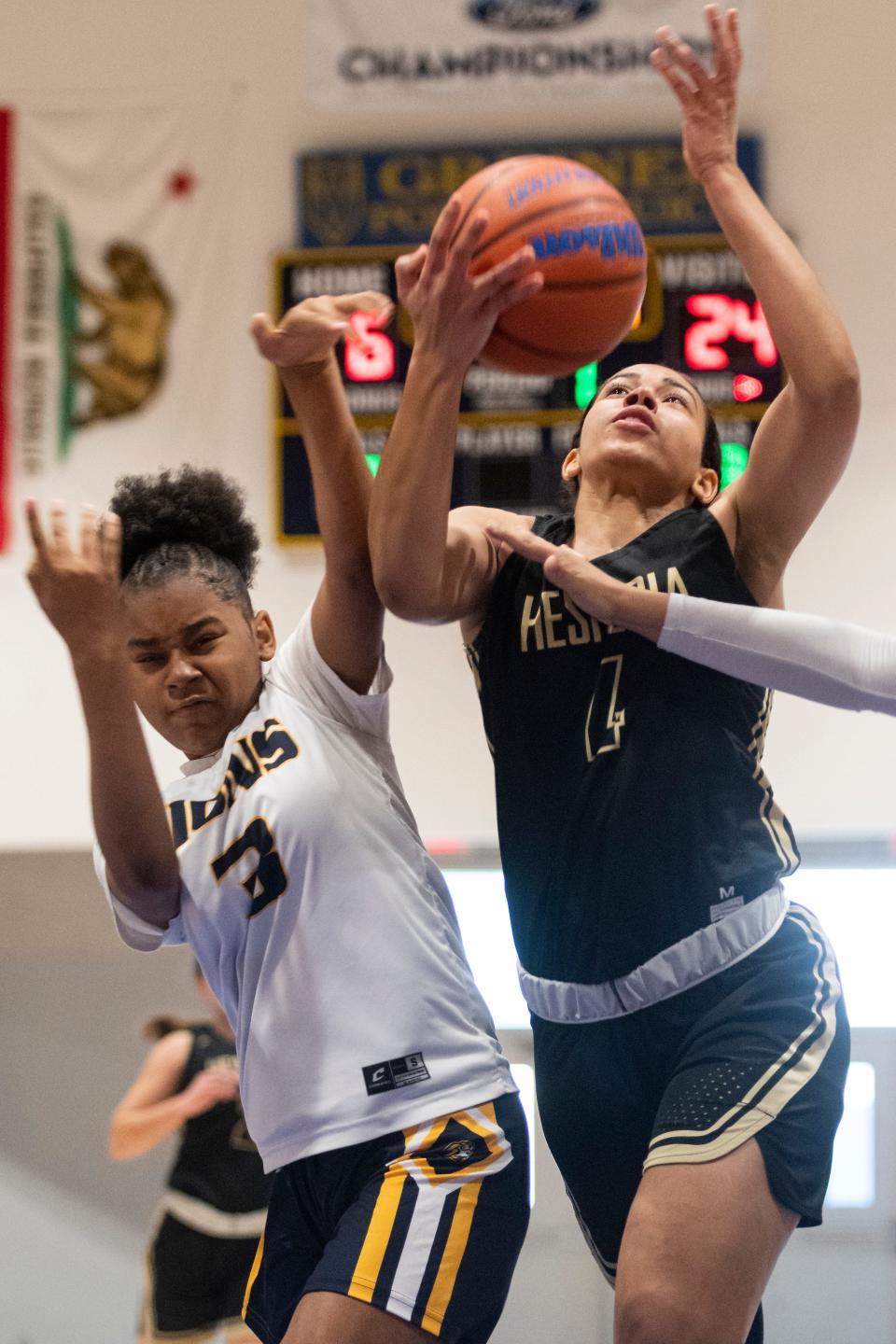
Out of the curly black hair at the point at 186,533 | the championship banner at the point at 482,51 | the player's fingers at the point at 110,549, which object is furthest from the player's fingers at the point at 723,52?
the championship banner at the point at 482,51

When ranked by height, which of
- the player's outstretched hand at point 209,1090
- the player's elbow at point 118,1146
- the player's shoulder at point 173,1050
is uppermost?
the player's shoulder at point 173,1050

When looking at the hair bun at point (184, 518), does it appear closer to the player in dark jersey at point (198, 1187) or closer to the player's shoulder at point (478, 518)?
the player's shoulder at point (478, 518)

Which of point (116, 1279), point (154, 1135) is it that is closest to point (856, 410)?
point (154, 1135)

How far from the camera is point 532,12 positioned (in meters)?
6.47

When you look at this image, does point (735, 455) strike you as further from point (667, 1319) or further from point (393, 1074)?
point (667, 1319)

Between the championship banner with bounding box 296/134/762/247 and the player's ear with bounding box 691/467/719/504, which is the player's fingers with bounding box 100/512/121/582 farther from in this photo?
the championship banner with bounding box 296/134/762/247

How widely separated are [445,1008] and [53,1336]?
3533 millimetres

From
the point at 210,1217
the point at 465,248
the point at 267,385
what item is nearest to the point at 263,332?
the point at 465,248

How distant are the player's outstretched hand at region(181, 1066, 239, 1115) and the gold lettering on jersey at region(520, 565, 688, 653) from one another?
2.98 meters

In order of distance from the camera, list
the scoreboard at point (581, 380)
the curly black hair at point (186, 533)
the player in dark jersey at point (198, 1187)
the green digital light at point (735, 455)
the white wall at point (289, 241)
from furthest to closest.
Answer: the white wall at point (289, 241) → the scoreboard at point (581, 380) → the green digital light at point (735, 455) → the player in dark jersey at point (198, 1187) → the curly black hair at point (186, 533)

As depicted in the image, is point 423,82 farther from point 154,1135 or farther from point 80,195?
point 154,1135

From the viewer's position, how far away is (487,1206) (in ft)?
6.85

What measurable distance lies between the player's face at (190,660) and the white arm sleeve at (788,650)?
2.21ft

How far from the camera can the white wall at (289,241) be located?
614 cm
